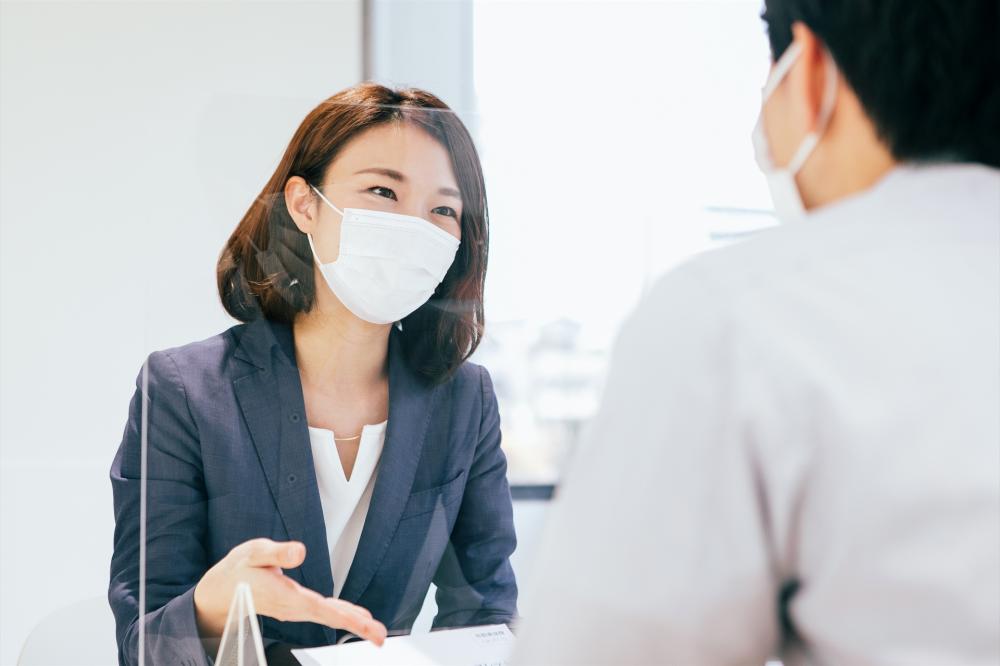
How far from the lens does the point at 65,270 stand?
1.96 metres

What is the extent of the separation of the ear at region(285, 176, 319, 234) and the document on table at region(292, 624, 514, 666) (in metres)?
0.53

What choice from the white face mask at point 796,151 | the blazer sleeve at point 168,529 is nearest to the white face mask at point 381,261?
the blazer sleeve at point 168,529

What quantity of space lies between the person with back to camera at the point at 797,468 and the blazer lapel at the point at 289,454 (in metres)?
0.63

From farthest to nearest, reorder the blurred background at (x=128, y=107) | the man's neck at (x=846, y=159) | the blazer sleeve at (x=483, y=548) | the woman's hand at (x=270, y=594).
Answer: the blurred background at (x=128, y=107) → the blazer sleeve at (x=483, y=548) → the woman's hand at (x=270, y=594) → the man's neck at (x=846, y=159)

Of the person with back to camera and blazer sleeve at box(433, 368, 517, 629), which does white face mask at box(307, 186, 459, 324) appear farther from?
the person with back to camera

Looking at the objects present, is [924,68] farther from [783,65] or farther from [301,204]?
[301,204]

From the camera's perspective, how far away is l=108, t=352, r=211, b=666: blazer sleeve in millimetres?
1076

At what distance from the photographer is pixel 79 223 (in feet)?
6.46

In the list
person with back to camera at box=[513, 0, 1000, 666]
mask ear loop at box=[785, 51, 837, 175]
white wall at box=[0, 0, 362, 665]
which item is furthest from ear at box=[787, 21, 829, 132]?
white wall at box=[0, 0, 362, 665]

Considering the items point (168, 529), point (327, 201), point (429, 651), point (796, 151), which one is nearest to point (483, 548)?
point (429, 651)

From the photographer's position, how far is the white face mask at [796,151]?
23.4 inches

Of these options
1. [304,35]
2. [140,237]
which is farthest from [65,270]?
[304,35]

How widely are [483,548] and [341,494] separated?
0.21 meters

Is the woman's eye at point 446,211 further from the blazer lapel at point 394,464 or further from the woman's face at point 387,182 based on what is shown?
the blazer lapel at point 394,464
